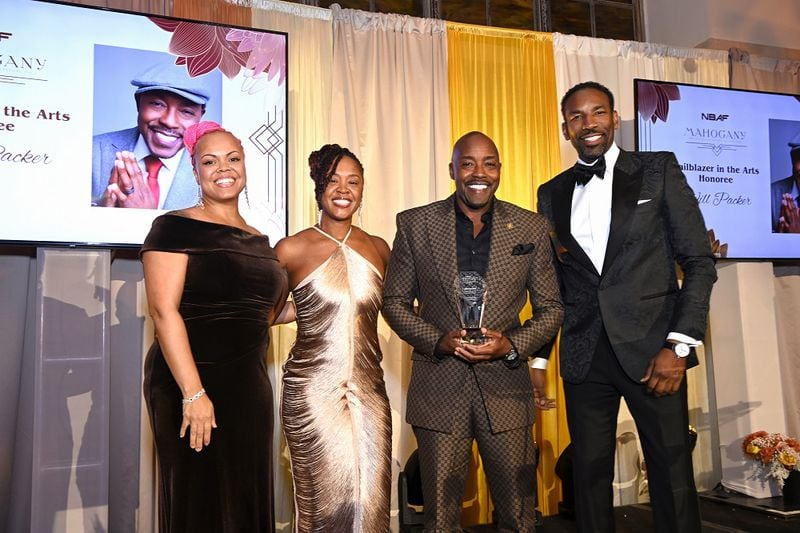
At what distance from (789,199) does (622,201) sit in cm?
326

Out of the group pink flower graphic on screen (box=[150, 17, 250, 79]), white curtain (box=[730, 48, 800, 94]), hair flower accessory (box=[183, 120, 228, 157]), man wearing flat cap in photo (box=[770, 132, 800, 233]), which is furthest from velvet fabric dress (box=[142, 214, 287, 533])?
white curtain (box=[730, 48, 800, 94])

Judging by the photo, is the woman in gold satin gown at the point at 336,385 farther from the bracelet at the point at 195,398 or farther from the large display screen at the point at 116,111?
the large display screen at the point at 116,111

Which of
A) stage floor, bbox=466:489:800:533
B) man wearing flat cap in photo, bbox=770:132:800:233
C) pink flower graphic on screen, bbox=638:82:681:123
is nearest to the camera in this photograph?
stage floor, bbox=466:489:800:533

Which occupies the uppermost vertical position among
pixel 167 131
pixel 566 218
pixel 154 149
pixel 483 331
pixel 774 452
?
pixel 167 131

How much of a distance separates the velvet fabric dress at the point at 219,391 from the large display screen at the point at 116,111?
5.34 ft

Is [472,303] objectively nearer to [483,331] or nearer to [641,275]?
[483,331]

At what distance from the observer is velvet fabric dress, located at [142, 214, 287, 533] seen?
2336 millimetres

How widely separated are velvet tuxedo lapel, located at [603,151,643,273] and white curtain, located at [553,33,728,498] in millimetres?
2572

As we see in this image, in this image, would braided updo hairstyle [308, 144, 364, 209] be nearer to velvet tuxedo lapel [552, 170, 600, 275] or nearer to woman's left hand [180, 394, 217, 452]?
velvet tuxedo lapel [552, 170, 600, 275]

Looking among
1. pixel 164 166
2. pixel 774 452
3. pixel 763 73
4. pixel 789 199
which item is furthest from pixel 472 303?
pixel 763 73

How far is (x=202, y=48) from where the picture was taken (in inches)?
164

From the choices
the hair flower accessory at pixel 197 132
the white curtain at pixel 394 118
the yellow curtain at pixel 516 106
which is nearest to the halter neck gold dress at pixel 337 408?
the hair flower accessory at pixel 197 132

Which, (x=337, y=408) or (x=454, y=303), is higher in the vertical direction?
(x=454, y=303)

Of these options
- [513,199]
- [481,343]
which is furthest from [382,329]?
[481,343]
